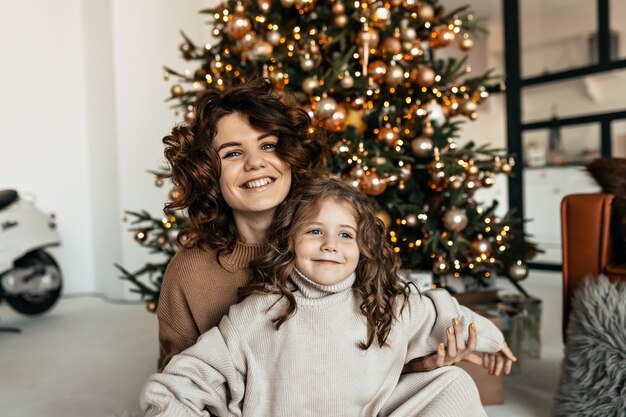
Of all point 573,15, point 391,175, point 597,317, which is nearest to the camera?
point 597,317

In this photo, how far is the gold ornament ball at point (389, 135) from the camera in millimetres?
2152

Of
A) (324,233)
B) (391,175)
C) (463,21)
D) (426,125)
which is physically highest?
(463,21)

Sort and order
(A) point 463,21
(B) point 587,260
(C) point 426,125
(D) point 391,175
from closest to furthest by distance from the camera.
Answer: (B) point 587,260 → (D) point 391,175 → (C) point 426,125 → (A) point 463,21

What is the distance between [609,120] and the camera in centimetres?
407

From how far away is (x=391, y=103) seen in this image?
2.37 meters

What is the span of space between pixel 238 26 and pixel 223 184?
1.04 meters

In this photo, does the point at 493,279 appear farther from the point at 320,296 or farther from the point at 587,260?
the point at 320,296

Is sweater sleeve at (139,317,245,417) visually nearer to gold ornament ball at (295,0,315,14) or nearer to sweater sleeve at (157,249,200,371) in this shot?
sweater sleeve at (157,249,200,371)

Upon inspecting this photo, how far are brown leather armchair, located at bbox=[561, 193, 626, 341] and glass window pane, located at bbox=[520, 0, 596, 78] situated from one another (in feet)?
9.40

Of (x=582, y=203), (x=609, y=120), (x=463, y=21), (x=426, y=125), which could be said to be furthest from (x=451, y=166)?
(x=609, y=120)

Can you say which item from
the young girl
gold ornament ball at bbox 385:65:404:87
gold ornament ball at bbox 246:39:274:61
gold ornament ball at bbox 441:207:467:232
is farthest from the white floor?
gold ornament ball at bbox 246:39:274:61

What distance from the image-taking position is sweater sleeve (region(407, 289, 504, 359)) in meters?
1.23

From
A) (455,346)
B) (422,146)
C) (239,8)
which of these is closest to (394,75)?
(422,146)

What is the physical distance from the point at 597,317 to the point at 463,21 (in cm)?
139
